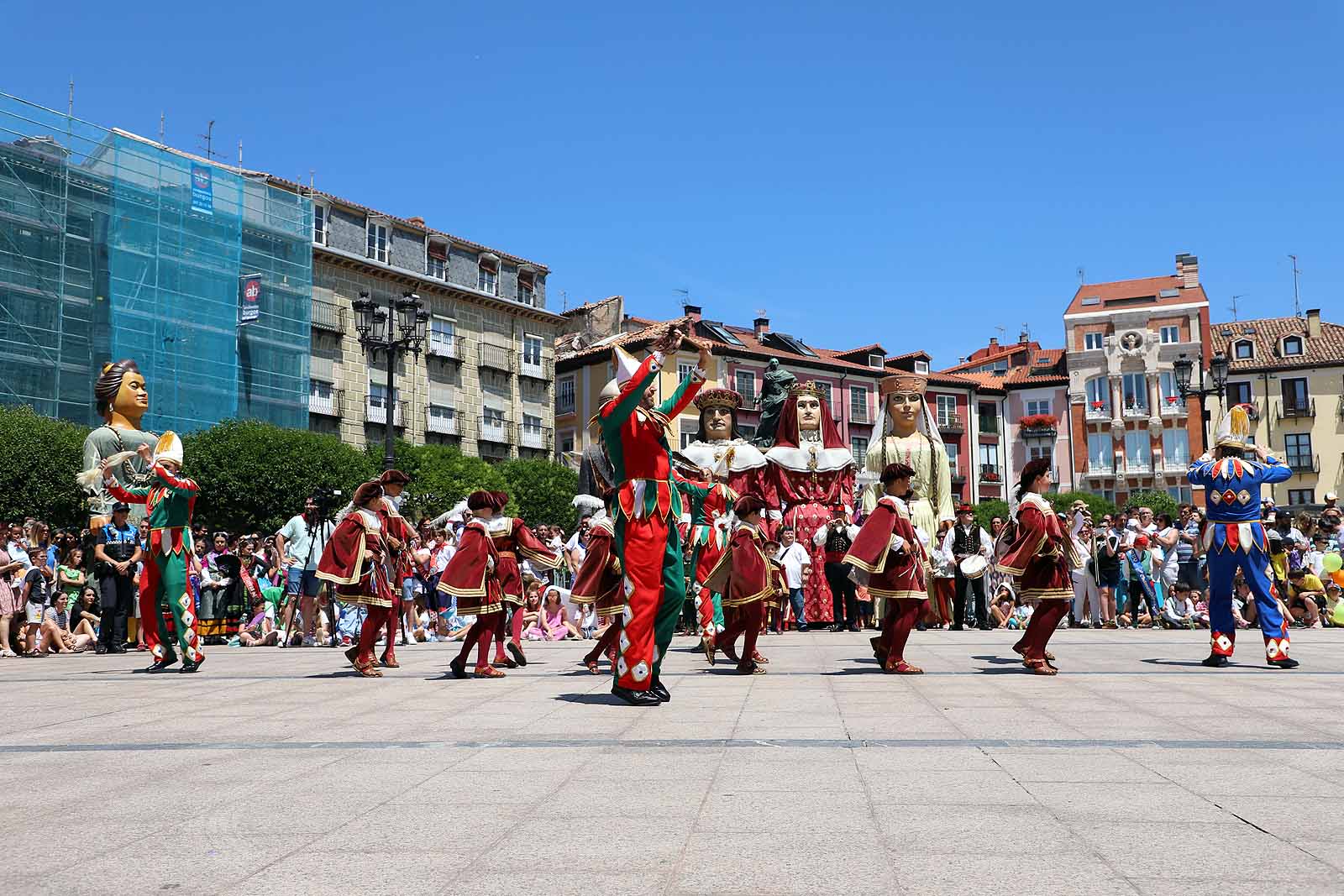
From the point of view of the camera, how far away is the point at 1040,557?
1008cm

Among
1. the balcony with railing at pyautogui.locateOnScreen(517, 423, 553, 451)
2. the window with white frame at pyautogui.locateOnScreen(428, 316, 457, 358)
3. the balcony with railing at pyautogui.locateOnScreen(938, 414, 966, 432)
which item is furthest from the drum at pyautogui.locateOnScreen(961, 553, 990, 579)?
the balcony with railing at pyautogui.locateOnScreen(938, 414, 966, 432)

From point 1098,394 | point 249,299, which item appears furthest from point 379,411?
point 1098,394

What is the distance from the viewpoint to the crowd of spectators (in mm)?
15461

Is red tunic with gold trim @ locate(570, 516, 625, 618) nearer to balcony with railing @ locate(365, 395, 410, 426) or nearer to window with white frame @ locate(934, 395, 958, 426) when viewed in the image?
balcony with railing @ locate(365, 395, 410, 426)

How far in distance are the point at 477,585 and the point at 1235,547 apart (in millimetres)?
6902

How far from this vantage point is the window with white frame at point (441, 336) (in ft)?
175

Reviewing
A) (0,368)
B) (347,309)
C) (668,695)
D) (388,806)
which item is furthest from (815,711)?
(347,309)

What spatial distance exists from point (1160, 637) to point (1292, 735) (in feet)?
33.4

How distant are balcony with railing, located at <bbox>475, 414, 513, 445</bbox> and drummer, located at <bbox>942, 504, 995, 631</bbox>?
3873 centimetres

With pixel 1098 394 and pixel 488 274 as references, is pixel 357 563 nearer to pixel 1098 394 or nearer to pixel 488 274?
pixel 488 274

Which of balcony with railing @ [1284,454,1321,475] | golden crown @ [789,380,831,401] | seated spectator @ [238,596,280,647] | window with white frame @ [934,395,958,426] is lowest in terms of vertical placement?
seated spectator @ [238,596,280,647]

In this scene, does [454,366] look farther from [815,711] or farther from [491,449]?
[815,711]

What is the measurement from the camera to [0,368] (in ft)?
113

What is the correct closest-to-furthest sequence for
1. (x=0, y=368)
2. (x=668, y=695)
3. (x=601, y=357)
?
(x=668, y=695)
(x=0, y=368)
(x=601, y=357)
